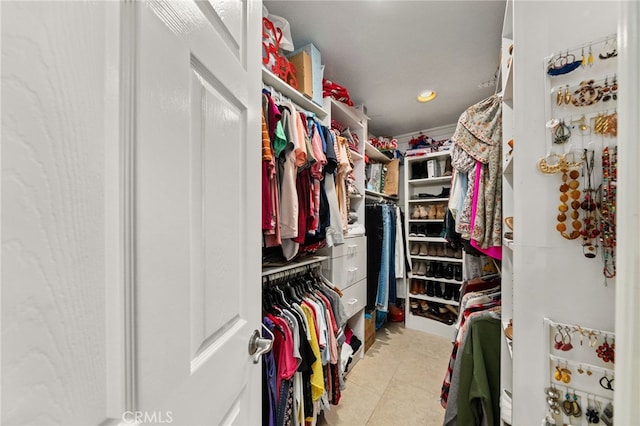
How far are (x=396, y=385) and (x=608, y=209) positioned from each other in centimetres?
180

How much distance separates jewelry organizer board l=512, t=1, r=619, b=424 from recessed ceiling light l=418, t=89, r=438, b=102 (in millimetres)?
1376

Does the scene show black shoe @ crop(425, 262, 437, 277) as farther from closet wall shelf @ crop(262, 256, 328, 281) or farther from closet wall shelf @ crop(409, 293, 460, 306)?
closet wall shelf @ crop(262, 256, 328, 281)

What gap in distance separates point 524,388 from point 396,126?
2669 mm

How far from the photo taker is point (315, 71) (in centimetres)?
156

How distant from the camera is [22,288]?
0.21 meters

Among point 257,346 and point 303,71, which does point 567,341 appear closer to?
point 257,346

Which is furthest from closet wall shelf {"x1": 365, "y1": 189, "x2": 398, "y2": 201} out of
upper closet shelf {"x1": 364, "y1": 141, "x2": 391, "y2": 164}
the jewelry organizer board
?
the jewelry organizer board

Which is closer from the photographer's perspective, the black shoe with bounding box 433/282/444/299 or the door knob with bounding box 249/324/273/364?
the door knob with bounding box 249/324/273/364

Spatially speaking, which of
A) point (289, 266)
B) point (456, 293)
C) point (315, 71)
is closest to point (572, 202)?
point (289, 266)

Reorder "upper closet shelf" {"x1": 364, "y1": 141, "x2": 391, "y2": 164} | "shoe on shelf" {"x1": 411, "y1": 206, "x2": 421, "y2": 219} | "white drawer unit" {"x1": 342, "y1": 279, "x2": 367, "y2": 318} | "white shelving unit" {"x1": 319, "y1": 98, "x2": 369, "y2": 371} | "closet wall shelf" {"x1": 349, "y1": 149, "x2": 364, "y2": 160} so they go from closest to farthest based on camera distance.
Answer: "white shelving unit" {"x1": 319, "y1": 98, "x2": 369, "y2": 371} → "white drawer unit" {"x1": 342, "y1": 279, "x2": 367, "y2": 318} → "closet wall shelf" {"x1": 349, "y1": 149, "x2": 364, "y2": 160} → "upper closet shelf" {"x1": 364, "y1": 141, "x2": 391, "y2": 164} → "shoe on shelf" {"x1": 411, "y1": 206, "x2": 421, "y2": 219}

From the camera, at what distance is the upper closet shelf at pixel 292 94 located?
4.11 feet

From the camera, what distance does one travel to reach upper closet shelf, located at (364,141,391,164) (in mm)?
2401

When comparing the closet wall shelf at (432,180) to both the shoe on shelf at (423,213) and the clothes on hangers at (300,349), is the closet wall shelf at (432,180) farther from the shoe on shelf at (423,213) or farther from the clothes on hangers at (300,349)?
the clothes on hangers at (300,349)

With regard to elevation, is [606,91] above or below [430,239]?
above
